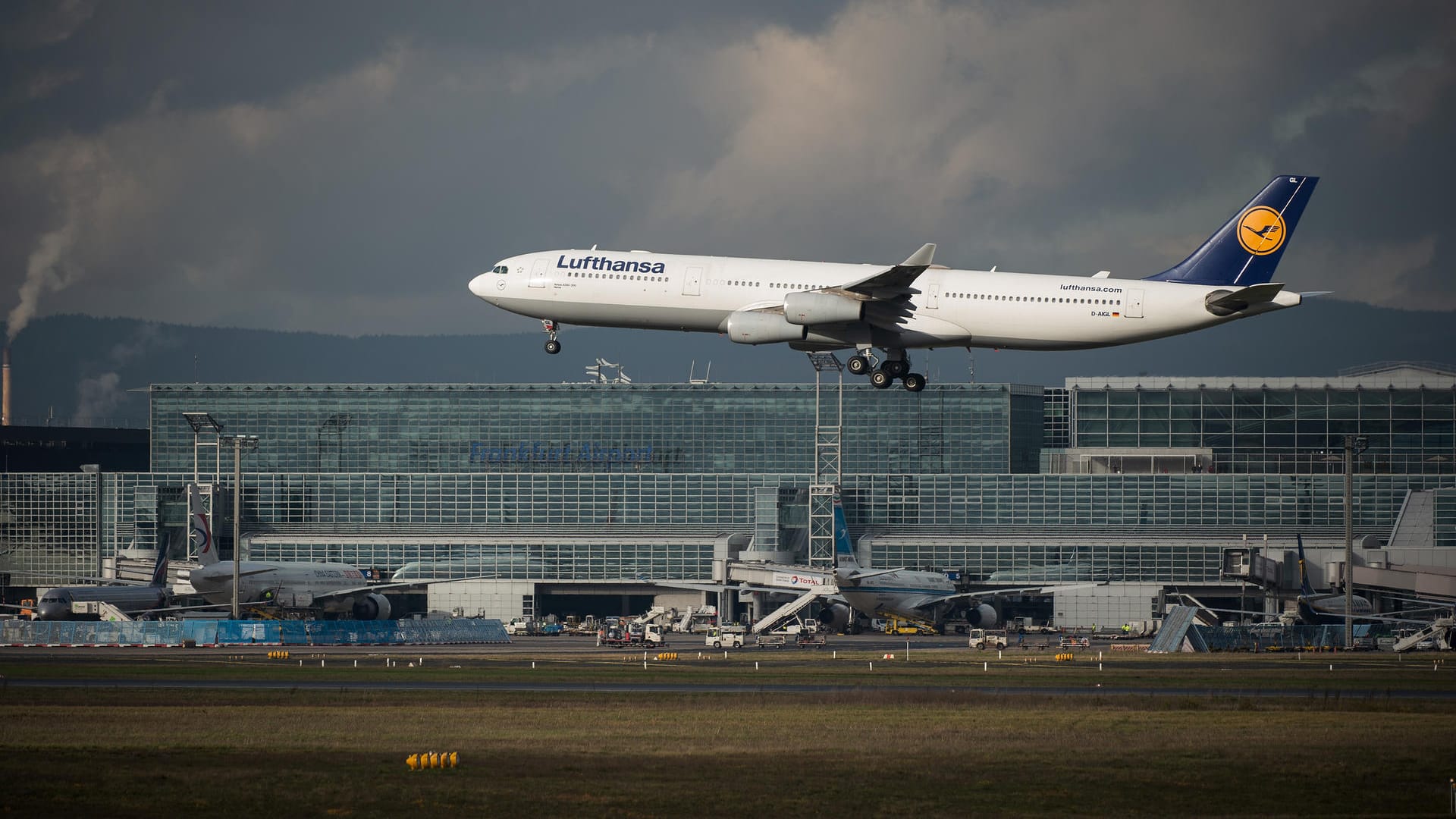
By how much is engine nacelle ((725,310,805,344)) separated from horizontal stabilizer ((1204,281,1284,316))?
57.0 ft

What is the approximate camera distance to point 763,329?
6781 centimetres

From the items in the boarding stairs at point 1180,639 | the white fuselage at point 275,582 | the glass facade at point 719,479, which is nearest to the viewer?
the boarding stairs at point 1180,639

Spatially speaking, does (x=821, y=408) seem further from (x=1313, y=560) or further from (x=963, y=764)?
(x=963, y=764)

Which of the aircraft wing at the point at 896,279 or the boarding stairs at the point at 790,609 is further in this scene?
the boarding stairs at the point at 790,609

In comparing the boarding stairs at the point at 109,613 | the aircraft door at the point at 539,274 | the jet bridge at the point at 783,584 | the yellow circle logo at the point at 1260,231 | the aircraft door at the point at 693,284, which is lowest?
the boarding stairs at the point at 109,613

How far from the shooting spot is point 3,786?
36.4m

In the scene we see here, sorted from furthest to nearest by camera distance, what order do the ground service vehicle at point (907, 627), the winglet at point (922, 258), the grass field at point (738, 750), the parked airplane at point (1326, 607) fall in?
the ground service vehicle at point (907, 627)
the parked airplane at point (1326, 607)
the winglet at point (922, 258)
the grass field at point (738, 750)

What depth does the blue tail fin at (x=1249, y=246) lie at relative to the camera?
71125mm

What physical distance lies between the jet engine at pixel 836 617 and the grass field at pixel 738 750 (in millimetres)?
54935

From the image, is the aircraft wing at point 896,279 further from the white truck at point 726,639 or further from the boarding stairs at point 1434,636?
the boarding stairs at point 1434,636

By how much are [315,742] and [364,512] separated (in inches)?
4866

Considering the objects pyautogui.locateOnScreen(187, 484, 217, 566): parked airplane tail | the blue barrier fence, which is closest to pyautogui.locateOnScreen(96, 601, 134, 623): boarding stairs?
the blue barrier fence

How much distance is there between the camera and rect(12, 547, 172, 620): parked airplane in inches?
4353

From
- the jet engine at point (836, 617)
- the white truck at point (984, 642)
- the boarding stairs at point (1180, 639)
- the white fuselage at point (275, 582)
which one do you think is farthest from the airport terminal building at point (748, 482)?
the boarding stairs at point (1180, 639)
